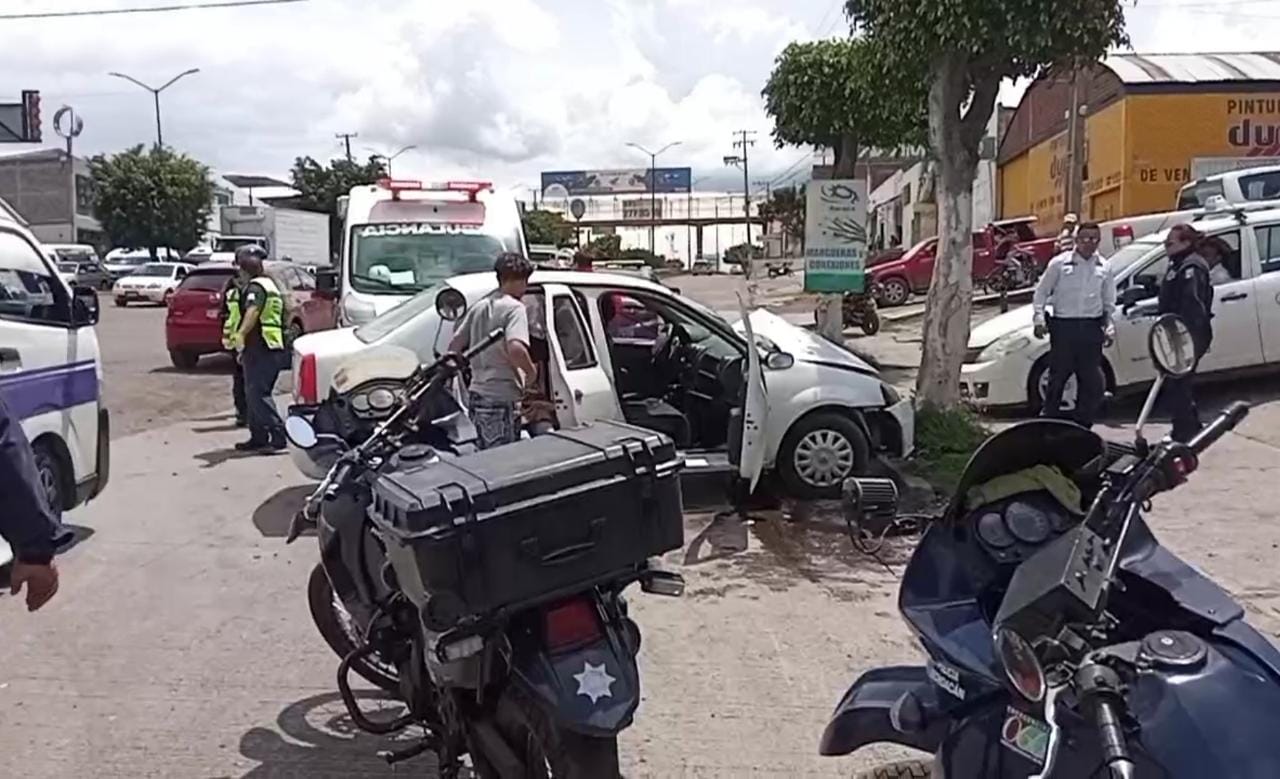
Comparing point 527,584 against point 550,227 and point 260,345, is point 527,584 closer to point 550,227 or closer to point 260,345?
point 260,345

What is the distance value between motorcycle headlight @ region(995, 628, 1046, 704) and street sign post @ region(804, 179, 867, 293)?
11484 millimetres

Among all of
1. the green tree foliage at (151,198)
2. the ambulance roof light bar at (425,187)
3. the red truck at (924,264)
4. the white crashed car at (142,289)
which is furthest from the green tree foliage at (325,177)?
the ambulance roof light bar at (425,187)

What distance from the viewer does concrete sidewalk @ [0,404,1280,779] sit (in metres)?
4.88

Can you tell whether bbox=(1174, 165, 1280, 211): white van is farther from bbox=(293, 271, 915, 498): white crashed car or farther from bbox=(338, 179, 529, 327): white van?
bbox=(293, 271, 915, 498): white crashed car

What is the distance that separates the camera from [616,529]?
3.79m

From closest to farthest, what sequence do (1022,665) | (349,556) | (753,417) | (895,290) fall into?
(1022,665), (349,556), (753,417), (895,290)

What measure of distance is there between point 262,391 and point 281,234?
2765 cm

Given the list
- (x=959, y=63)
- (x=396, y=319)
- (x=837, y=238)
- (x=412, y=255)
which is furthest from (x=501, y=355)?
(x=837, y=238)

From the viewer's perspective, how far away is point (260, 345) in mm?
11375

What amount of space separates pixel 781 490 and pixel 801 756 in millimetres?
4518

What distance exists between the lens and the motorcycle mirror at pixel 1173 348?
2895mm

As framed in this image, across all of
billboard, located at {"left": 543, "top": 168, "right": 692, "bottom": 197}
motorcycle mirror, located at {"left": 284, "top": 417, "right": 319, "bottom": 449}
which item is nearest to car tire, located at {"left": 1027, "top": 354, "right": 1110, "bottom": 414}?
motorcycle mirror, located at {"left": 284, "top": 417, "right": 319, "bottom": 449}

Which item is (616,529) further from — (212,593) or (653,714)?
(212,593)

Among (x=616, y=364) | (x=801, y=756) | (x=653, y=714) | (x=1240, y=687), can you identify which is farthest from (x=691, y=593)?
(x=1240, y=687)
